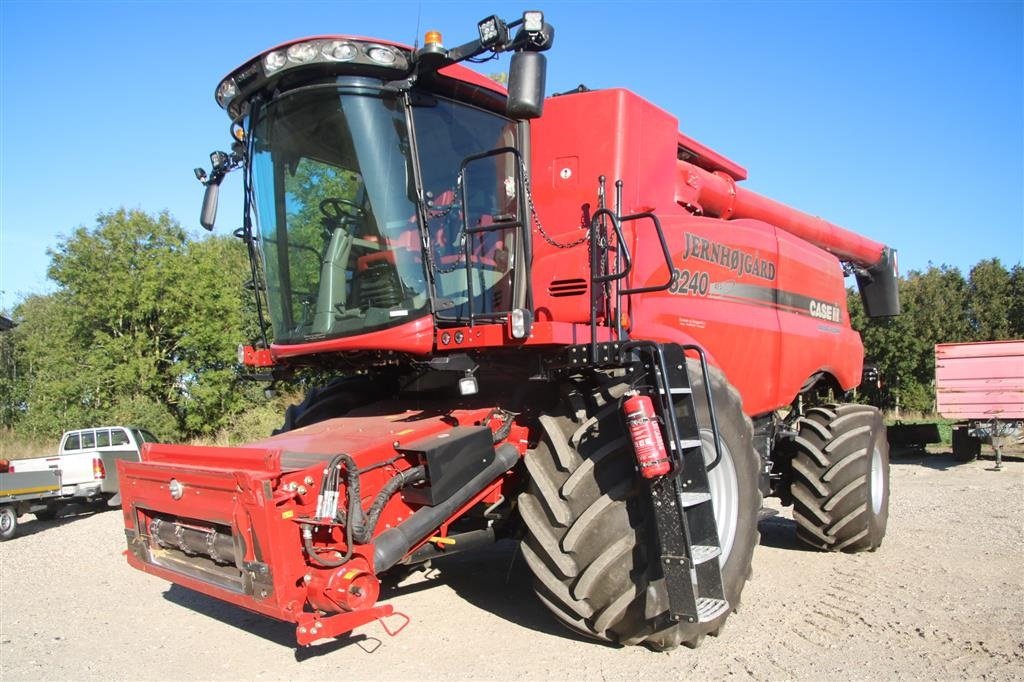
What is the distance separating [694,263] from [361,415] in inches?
102

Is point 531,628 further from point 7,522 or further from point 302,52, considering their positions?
point 7,522

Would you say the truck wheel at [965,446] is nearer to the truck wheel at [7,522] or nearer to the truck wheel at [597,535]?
the truck wheel at [597,535]

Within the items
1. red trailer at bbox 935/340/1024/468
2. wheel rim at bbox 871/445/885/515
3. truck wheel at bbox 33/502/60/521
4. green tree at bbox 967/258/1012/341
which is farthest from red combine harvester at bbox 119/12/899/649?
green tree at bbox 967/258/1012/341

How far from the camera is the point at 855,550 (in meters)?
6.77

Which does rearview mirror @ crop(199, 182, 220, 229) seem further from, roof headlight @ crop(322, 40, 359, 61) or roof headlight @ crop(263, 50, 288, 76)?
roof headlight @ crop(322, 40, 359, 61)

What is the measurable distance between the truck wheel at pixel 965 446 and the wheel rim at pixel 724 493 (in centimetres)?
1260

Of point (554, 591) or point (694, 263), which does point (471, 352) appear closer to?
point (554, 591)

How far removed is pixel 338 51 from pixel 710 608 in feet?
12.1

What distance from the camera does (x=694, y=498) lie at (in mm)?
4121

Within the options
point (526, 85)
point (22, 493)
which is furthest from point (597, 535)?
point (22, 493)

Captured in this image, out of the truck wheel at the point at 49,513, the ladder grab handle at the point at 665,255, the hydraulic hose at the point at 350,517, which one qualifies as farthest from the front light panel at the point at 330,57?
the truck wheel at the point at 49,513

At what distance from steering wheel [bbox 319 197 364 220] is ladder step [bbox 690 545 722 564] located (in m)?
2.65

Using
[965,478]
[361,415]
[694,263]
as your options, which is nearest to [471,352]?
[361,415]

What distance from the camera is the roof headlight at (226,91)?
14.9ft
